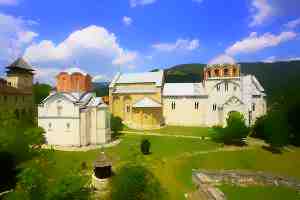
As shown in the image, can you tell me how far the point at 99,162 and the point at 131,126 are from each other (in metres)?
28.6

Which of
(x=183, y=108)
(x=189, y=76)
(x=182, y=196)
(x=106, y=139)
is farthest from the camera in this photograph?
(x=189, y=76)

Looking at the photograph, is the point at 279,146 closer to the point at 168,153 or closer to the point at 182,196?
the point at 168,153

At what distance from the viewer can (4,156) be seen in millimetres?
24391

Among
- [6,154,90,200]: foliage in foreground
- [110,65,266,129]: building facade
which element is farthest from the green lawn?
[6,154,90,200]: foliage in foreground

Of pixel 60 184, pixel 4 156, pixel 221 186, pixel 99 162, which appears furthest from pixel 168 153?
pixel 60 184

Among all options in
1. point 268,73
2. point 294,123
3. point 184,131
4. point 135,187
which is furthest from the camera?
point 268,73

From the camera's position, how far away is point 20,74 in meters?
50.5

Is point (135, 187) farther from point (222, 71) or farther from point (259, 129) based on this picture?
point (222, 71)

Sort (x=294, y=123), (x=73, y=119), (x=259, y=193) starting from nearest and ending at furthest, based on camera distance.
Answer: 1. (x=259, y=193)
2. (x=73, y=119)
3. (x=294, y=123)

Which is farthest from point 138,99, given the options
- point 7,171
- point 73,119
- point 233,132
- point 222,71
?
point 7,171

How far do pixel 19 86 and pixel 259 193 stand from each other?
142 feet

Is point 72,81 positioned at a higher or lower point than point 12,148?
higher

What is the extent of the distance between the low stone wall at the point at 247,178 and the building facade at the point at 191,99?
715 inches

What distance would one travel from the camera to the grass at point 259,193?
23719 millimetres
